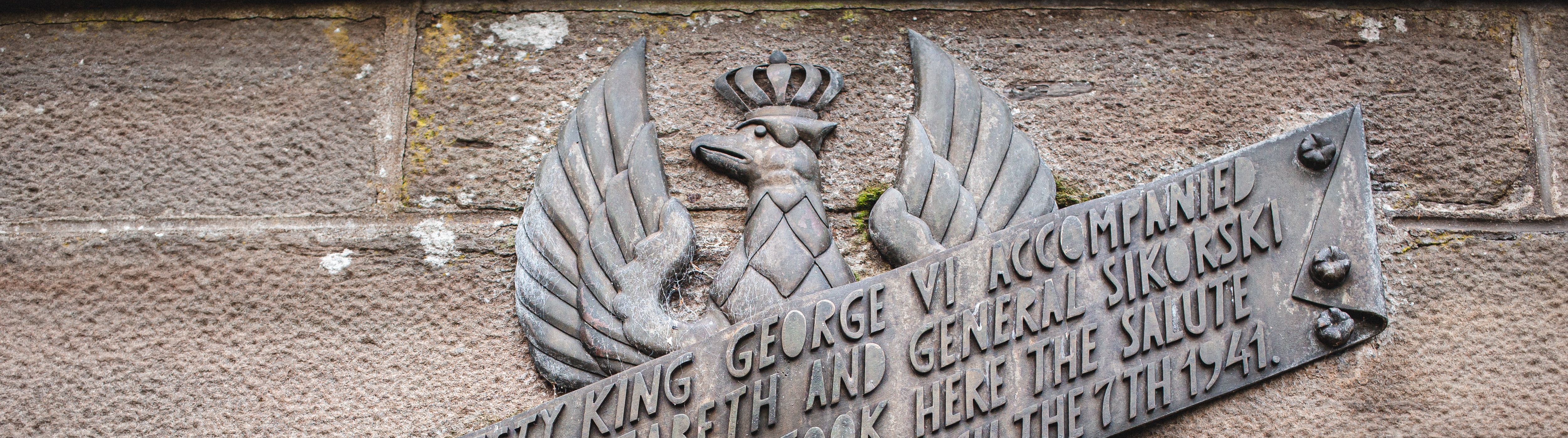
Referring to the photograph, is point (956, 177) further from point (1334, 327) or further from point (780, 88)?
point (1334, 327)

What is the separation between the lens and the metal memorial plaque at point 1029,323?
5.37 ft

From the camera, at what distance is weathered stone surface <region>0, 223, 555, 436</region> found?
1753 millimetres

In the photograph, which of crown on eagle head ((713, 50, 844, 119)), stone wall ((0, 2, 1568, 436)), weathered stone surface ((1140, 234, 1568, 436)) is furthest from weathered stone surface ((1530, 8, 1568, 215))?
crown on eagle head ((713, 50, 844, 119))

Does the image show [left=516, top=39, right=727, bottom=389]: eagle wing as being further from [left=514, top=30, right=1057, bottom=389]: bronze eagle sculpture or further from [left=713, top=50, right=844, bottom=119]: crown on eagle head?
[left=713, top=50, right=844, bottom=119]: crown on eagle head

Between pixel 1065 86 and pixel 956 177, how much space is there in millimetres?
339

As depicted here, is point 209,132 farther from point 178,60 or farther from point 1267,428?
point 1267,428

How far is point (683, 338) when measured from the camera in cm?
169

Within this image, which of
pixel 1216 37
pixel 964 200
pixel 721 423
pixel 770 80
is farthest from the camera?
pixel 1216 37

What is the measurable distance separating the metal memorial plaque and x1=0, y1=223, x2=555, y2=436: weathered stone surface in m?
0.10

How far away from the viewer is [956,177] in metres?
1.79

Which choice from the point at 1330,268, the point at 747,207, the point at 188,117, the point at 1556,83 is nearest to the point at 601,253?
the point at 747,207

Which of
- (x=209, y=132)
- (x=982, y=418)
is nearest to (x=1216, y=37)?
(x=982, y=418)

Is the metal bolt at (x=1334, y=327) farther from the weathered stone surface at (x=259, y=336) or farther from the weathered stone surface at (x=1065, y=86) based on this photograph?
the weathered stone surface at (x=259, y=336)

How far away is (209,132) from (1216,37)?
72.5 inches
